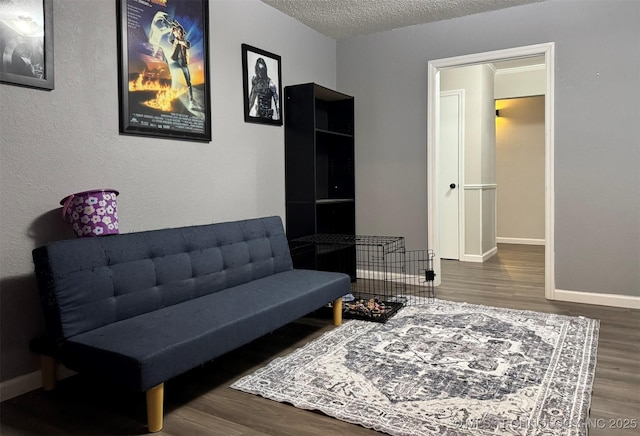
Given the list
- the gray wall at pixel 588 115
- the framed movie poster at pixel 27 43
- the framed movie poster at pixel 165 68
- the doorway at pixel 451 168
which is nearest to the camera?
the framed movie poster at pixel 27 43

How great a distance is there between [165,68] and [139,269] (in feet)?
4.25

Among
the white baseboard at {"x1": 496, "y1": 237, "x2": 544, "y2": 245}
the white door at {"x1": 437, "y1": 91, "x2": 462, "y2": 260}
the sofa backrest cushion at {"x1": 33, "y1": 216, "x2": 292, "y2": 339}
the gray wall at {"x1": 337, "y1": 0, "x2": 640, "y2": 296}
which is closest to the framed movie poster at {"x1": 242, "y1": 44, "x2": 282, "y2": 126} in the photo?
the sofa backrest cushion at {"x1": 33, "y1": 216, "x2": 292, "y2": 339}

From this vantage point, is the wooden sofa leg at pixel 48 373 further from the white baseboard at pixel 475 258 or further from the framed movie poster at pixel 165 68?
the white baseboard at pixel 475 258

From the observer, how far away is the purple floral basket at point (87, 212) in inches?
88.1

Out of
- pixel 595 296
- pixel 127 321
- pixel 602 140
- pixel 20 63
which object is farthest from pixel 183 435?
pixel 602 140

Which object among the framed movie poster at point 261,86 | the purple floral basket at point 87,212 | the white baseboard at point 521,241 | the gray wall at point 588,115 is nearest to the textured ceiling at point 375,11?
the gray wall at point 588,115

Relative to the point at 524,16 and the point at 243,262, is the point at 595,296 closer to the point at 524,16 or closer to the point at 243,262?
the point at 524,16

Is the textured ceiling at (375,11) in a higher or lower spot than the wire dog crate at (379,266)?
higher

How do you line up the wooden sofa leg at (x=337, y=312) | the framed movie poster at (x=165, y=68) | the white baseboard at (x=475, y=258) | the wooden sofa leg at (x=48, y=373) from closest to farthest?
1. the wooden sofa leg at (x=48, y=373)
2. the framed movie poster at (x=165, y=68)
3. the wooden sofa leg at (x=337, y=312)
4. the white baseboard at (x=475, y=258)

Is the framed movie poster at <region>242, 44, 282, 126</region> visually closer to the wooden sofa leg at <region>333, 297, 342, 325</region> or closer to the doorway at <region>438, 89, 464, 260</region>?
the wooden sofa leg at <region>333, 297, 342, 325</region>

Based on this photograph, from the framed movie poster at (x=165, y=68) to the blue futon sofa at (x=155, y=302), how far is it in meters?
0.69

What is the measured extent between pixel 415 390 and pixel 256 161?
86.9 inches

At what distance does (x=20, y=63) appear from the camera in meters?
2.13

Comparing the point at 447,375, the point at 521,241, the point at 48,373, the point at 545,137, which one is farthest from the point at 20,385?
the point at 521,241
